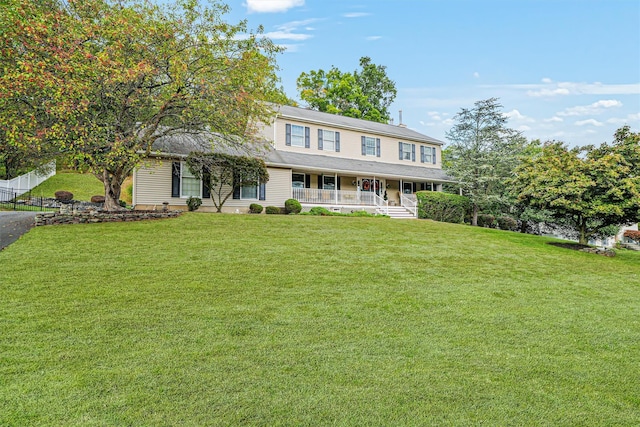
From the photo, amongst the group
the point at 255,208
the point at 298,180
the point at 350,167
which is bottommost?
the point at 255,208

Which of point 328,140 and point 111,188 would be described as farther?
point 328,140

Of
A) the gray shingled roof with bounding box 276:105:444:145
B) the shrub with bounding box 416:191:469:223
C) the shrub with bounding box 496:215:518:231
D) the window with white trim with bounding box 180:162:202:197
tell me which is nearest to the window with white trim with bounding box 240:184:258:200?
the window with white trim with bounding box 180:162:202:197

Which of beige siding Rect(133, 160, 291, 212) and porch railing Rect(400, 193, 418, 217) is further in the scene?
porch railing Rect(400, 193, 418, 217)

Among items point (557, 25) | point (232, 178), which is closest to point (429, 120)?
point (557, 25)

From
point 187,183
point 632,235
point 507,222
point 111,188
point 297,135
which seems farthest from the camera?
point 632,235

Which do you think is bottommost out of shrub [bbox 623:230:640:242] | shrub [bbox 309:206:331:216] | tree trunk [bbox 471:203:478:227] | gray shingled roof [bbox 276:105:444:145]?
shrub [bbox 623:230:640:242]

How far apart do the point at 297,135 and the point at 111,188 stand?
36.6 ft

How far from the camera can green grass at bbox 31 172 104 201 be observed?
77.8 feet

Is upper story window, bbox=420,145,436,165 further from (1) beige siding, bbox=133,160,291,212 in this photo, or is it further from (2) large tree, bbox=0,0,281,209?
(2) large tree, bbox=0,0,281,209

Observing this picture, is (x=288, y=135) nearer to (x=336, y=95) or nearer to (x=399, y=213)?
(x=399, y=213)

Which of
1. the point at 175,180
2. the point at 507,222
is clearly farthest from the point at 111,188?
the point at 507,222

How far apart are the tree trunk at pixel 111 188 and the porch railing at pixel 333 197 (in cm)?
863

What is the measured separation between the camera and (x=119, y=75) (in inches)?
399

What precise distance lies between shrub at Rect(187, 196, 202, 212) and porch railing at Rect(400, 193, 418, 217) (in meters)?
11.9
